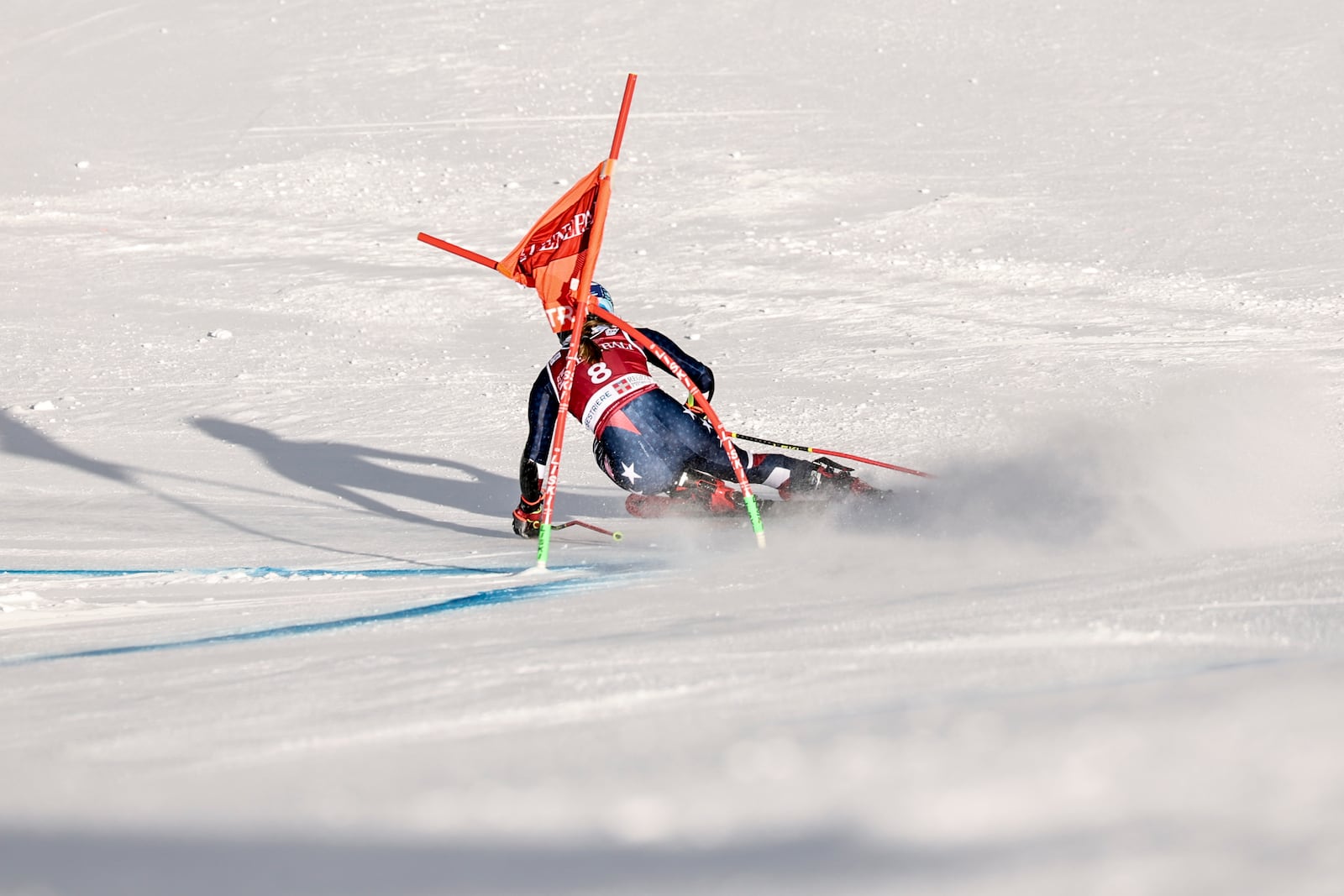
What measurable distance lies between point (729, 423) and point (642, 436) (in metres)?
2.02

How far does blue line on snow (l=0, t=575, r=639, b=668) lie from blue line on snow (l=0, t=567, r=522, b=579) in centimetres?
47

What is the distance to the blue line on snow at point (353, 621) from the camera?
370 cm

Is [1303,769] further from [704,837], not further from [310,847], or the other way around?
[310,847]

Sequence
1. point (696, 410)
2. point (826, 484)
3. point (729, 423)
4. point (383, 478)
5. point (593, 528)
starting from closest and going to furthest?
point (826, 484) → point (593, 528) → point (696, 410) → point (383, 478) → point (729, 423)

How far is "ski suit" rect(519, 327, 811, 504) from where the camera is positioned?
5418mm

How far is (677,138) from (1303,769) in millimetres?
11476

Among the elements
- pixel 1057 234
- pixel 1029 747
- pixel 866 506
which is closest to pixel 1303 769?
pixel 1029 747

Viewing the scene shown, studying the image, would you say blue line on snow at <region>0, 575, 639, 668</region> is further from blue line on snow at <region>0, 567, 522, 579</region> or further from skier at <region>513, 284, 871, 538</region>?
skier at <region>513, 284, 871, 538</region>

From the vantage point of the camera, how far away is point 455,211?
12.0 m

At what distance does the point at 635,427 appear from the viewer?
17.8 feet

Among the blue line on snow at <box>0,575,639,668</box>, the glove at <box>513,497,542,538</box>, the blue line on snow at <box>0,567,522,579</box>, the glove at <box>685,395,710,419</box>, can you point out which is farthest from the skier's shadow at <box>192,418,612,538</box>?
the blue line on snow at <box>0,575,639,668</box>

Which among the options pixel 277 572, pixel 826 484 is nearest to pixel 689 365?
pixel 826 484

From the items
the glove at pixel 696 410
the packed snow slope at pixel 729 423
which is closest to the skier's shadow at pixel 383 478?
the packed snow slope at pixel 729 423

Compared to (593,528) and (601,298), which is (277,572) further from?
(601,298)
